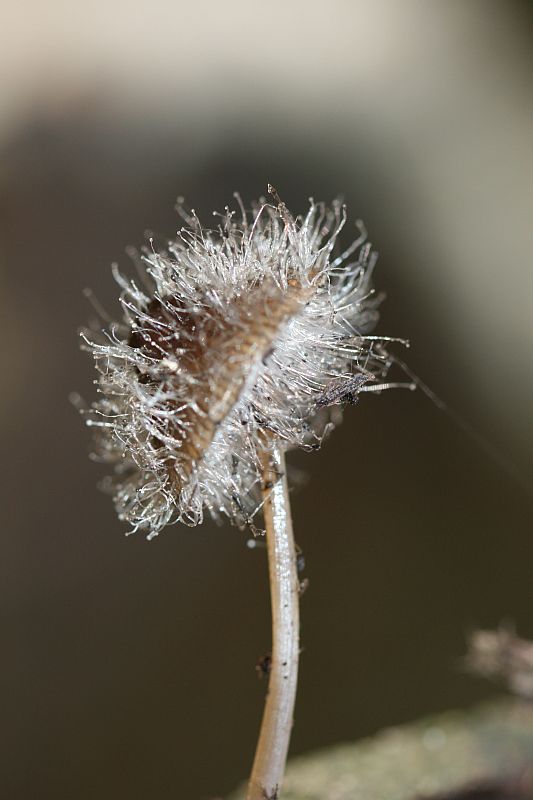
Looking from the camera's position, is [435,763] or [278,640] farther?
[435,763]

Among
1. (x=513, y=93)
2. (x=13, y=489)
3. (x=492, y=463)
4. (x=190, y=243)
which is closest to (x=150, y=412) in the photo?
(x=190, y=243)

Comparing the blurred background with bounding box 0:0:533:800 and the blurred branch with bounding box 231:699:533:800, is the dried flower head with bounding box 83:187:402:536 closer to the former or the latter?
the blurred branch with bounding box 231:699:533:800

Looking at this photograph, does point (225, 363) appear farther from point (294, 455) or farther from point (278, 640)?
point (294, 455)

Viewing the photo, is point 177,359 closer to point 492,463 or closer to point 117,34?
point 492,463

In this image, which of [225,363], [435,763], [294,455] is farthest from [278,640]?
[294,455]

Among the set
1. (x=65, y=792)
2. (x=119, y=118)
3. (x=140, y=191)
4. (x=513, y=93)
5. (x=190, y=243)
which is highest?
(x=119, y=118)

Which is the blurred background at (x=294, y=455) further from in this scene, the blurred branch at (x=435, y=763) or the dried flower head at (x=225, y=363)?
the dried flower head at (x=225, y=363)

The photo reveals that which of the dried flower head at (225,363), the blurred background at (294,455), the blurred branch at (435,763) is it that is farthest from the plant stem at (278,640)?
the blurred background at (294,455)
